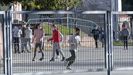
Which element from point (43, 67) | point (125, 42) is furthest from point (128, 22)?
point (43, 67)

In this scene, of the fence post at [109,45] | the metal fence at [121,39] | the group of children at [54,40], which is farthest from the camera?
the metal fence at [121,39]

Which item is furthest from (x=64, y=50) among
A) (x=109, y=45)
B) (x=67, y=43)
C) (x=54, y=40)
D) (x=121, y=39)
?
(x=121, y=39)

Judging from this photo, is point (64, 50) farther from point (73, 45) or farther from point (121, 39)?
point (121, 39)

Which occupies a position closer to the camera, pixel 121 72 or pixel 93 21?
pixel 93 21

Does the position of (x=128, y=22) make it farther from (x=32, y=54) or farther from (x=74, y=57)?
(x=32, y=54)

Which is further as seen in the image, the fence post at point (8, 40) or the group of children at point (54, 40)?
the group of children at point (54, 40)

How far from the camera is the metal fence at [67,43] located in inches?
540

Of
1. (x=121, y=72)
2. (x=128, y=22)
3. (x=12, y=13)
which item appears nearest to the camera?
(x=12, y=13)

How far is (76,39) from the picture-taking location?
14172mm

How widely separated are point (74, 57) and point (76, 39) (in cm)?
56

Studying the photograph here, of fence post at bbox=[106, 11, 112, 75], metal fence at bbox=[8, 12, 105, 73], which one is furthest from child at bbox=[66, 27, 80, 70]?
fence post at bbox=[106, 11, 112, 75]

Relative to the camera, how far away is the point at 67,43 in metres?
14.3

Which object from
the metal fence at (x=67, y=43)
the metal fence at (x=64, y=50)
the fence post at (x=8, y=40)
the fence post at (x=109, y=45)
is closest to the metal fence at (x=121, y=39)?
the metal fence at (x=67, y=43)

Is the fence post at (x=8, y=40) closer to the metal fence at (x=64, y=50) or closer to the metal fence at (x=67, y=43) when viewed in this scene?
the metal fence at (x=67, y=43)
